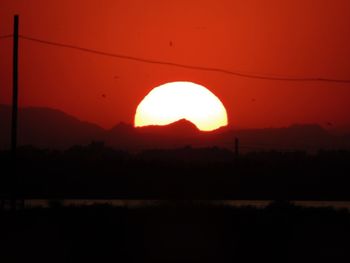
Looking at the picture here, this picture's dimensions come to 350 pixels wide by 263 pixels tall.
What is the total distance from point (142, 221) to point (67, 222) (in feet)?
7.85

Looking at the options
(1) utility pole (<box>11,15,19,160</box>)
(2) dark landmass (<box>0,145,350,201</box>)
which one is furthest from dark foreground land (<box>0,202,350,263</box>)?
(2) dark landmass (<box>0,145,350,201</box>)

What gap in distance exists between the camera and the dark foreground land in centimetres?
2145

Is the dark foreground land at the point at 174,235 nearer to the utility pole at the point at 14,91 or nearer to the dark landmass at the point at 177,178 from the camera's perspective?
the utility pole at the point at 14,91

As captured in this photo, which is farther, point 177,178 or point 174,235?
point 177,178

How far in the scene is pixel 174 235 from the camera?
78.9ft

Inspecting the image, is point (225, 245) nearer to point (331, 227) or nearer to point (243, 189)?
point (331, 227)

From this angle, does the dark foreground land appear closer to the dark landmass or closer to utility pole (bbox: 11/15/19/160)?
utility pole (bbox: 11/15/19/160)

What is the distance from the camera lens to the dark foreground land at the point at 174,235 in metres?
21.5

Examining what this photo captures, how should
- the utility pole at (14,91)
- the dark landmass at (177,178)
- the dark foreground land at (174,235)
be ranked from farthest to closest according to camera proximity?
the dark landmass at (177,178)
the utility pole at (14,91)
the dark foreground land at (174,235)

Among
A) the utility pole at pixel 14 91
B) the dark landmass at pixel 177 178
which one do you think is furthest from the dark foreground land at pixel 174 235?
the dark landmass at pixel 177 178

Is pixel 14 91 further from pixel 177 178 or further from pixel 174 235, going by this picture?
pixel 177 178

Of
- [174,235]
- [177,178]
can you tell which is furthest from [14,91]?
[177,178]

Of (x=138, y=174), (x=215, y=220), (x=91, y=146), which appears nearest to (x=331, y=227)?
(x=215, y=220)

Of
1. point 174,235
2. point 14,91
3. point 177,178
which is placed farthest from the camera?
point 177,178
